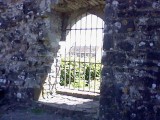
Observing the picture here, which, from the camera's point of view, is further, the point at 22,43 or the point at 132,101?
the point at 22,43

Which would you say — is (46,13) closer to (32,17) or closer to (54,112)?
(32,17)

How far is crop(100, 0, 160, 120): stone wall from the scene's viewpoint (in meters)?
4.57

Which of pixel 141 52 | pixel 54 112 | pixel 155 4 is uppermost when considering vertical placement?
pixel 155 4

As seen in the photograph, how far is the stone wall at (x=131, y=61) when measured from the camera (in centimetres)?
457

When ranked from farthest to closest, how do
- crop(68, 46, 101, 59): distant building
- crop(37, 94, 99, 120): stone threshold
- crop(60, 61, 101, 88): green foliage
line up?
1. crop(60, 61, 101, 88): green foliage
2. crop(68, 46, 101, 59): distant building
3. crop(37, 94, 99, 120): stone threshold

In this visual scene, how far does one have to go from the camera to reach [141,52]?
467 cm

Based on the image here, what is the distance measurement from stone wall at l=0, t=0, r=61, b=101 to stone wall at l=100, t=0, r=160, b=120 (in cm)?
163

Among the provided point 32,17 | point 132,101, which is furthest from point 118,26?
point 32,17

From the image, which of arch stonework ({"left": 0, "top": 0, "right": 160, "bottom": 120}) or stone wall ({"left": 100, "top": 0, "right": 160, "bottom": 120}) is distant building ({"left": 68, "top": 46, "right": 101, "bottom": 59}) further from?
stone wall ({"left": 100, "top": 0, "right": 160, "bottom": 120})

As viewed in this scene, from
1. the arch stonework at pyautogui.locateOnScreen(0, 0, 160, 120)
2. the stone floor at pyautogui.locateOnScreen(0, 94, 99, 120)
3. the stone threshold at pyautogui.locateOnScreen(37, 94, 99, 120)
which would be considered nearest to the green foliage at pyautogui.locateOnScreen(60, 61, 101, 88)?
the stone threshold at pyautogui.locateOnScreen(37, 94, 99, 120)

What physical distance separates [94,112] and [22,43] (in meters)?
2.15

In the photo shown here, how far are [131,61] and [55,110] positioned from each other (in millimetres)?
1873

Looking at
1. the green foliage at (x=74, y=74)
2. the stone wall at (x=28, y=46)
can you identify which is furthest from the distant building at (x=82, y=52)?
the stone wall at (x=28, y=46)

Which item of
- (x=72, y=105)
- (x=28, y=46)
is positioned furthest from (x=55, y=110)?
(x=28, y=46)
